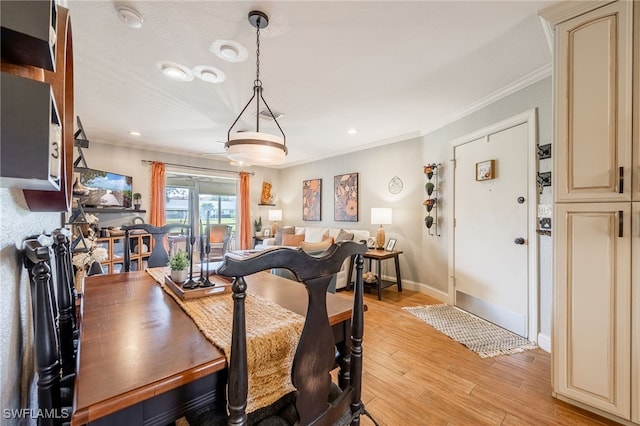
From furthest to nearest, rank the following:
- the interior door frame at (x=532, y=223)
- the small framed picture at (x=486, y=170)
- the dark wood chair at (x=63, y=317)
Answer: the small framed picture at (x=486, y=170) < the interior door frame at (x=532, y=223) < the dark wood chair at (x=63, y=317)

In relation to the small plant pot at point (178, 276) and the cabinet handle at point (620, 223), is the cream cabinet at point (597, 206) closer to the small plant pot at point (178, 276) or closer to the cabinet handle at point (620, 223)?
the cabinet handle at point (620, 223)

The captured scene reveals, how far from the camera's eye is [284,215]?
6.60 m

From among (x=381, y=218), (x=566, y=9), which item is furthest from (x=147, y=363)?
(x=381, y=218)

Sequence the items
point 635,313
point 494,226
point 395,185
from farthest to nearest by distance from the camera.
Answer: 1. point 395,185
2. point 494,226
3. point 635,313

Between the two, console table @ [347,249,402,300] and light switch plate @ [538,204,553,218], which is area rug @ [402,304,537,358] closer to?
console table @ [347,249,402,300]

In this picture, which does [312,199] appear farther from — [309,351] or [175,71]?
[309,351]

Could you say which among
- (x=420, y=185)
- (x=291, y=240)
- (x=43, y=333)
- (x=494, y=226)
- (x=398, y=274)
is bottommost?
(x=398, y=274)

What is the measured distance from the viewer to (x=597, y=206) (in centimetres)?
149

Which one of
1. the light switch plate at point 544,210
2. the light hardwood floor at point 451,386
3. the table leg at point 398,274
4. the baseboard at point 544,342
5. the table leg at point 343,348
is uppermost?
the light switch plate at point 544,210

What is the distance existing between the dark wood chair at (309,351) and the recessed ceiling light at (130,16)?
186 centimetres

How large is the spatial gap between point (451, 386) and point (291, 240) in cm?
364

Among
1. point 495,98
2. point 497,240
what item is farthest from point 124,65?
point 497,240

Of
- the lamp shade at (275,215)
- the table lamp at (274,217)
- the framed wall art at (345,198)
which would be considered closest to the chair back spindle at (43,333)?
the framed wall art at (345,198)

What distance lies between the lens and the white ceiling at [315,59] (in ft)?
5.34
